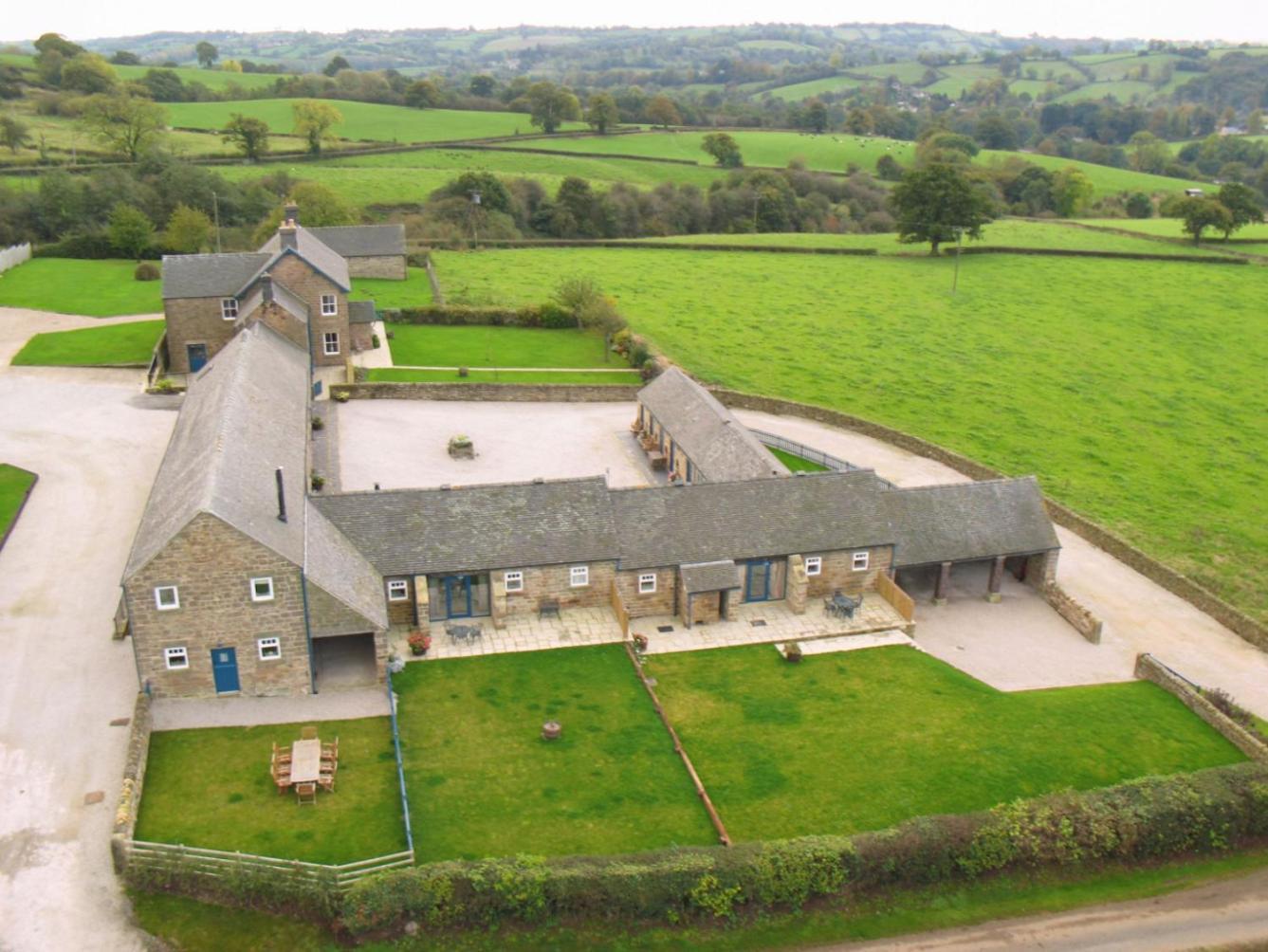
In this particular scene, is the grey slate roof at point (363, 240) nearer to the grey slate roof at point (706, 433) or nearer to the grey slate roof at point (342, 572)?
the grey slate roof at point (706, 433)

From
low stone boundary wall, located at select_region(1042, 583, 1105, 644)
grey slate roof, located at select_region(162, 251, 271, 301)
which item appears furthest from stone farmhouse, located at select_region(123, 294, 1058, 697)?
grey slate roof, located at select_region(162, 251, 271, 301)

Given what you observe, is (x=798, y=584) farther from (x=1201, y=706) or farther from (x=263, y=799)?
(x=263, y=799)

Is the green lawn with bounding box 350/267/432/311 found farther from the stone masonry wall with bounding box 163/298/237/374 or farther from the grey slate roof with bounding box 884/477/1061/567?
the grey slate roof with bounding box 884/477/1061/567

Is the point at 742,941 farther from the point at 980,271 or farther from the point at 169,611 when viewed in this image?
the point at 980,271

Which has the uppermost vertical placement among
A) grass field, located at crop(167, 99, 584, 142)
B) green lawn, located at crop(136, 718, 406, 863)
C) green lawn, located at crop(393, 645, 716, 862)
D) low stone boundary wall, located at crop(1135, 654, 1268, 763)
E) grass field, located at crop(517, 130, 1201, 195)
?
grass field, located at crop(167, 99, 584, 142)

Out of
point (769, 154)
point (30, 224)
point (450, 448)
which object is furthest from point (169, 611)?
point (769, 154)
